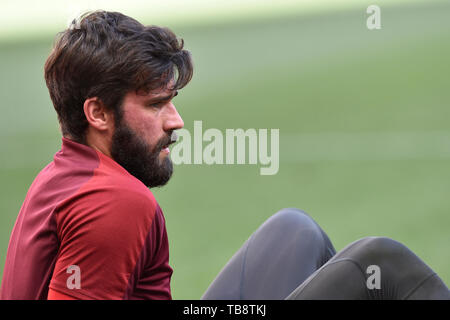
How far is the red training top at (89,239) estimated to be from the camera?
5.47 ft

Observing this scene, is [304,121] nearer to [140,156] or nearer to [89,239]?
[140,156]

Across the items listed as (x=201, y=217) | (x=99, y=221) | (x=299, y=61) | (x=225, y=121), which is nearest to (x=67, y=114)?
(x=99, y=221)

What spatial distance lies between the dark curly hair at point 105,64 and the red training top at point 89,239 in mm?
160

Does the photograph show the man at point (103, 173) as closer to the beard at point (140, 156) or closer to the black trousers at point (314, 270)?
the beard at point (140, 156)

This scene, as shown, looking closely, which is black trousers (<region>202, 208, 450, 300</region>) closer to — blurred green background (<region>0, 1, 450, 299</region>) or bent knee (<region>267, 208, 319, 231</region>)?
bent knee (<region>267, 208, 319, 231</region>)

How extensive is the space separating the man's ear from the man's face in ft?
0.07

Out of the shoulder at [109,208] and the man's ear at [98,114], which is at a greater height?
the man's ear at [98,114]

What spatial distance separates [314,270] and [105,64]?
2.84 feet

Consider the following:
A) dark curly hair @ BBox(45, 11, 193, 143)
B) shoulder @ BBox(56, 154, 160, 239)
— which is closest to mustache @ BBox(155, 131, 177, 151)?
dark curly hair @ BBox(45, 11, 193, 143)

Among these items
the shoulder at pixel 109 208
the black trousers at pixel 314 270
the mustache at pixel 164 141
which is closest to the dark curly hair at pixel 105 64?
the mustache at pixel 164 141

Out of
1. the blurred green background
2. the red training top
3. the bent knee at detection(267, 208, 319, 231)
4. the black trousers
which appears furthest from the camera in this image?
the blurred green background

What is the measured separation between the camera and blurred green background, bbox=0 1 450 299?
6.62 m

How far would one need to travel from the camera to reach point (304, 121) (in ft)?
32.1
